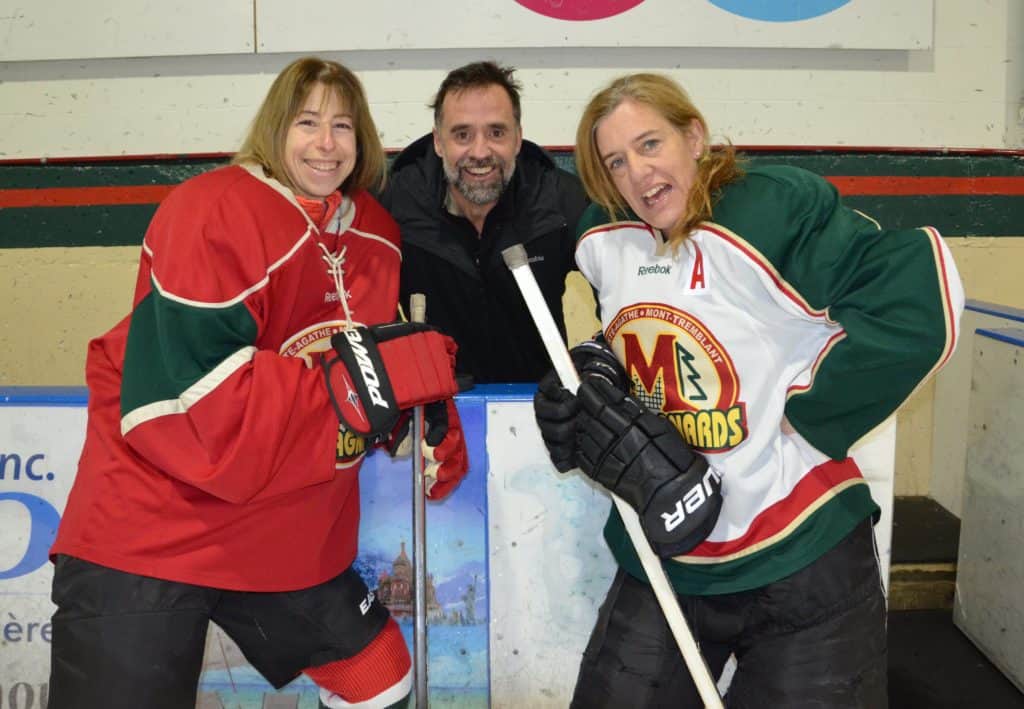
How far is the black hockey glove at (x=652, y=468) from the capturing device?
1.45m

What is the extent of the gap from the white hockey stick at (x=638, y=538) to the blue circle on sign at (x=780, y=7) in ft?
7.98

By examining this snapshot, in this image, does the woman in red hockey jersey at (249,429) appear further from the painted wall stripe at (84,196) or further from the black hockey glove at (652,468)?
the painted wall stripe at (84,196)

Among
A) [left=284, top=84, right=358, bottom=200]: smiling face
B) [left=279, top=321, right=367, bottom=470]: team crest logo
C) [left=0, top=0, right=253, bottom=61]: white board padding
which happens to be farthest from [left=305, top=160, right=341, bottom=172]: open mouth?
[left=0, top=0, right=253, bottom=61]: white board padding

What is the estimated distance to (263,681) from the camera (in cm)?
210

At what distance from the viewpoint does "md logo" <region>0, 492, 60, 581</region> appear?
2.07 meters

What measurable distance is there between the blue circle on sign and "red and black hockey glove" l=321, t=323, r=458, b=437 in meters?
2.48

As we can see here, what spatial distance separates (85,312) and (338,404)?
9.20 ft

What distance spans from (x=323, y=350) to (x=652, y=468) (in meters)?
0.67

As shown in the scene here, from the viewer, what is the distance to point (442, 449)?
1842mm

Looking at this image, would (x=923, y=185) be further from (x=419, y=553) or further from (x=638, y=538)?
(x=419, y=553)

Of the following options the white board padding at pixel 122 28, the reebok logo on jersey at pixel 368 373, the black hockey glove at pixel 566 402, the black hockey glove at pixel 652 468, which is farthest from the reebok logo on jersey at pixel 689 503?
the white board padding at pixel 122 28

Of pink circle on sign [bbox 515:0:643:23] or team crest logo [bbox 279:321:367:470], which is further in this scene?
pink circle on sign [bbox 515:0:643:23]

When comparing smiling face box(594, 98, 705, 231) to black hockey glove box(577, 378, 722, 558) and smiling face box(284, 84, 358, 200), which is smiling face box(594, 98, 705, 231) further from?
smiling face box(284, 84, 358, 200)

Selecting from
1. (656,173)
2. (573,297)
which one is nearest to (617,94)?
(656,173)
